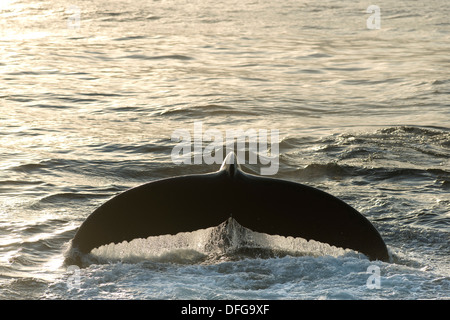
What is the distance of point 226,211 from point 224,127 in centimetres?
585

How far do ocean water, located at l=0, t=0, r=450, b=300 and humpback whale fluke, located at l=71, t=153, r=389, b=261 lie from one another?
0.12 meters

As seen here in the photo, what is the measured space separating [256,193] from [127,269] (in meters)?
1.08

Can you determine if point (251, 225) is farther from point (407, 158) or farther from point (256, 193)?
point (407, 158)

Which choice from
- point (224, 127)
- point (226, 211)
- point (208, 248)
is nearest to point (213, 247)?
point (208, 248)

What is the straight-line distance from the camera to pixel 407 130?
10.6 meters

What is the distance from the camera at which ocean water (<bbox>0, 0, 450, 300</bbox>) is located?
220 inches

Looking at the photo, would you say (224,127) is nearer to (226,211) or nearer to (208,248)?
(208,248)

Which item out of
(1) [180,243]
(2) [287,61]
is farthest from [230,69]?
(1) [180,243]

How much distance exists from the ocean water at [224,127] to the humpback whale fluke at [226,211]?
0.39ft

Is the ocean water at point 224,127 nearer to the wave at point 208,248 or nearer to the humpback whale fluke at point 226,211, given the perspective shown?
the wave at point 208,248

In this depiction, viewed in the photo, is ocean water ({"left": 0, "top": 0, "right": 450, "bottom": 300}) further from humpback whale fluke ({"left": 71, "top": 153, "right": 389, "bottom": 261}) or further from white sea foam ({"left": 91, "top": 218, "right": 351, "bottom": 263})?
humpback whale fluke ({"left": 71, "top": 153, "right": 389, "bottom": 261})

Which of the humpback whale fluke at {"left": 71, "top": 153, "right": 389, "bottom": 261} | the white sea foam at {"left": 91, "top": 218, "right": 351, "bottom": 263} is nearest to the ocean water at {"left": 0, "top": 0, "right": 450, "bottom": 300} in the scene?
the white sea foam at {"left": 91, "top": 218, "right": 351, "bottom": 263}

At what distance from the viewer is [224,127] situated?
445 inches

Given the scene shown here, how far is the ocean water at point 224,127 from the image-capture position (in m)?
5.58
